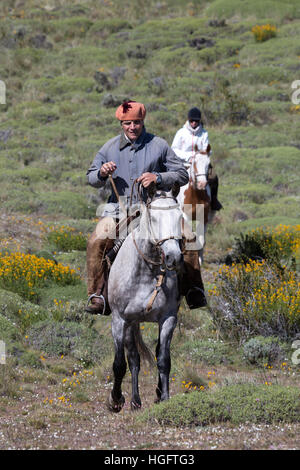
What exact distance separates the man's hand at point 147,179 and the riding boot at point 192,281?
3.99 ft

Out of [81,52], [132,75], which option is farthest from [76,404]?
[81,52]

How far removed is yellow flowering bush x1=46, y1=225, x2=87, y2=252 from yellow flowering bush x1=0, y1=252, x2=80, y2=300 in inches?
82.4

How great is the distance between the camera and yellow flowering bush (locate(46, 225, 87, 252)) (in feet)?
48.8

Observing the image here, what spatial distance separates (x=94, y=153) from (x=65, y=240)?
8.39m

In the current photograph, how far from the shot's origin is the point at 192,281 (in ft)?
24.8

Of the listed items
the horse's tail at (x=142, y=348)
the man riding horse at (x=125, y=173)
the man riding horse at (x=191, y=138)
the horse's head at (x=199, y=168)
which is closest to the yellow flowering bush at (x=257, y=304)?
the horse's tail at (x=142, y=348)

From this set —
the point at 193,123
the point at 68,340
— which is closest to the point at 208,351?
the point at 68,340

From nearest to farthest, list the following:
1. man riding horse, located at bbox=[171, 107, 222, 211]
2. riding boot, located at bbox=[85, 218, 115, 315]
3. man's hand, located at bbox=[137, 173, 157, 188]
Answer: man's hand, located at bbox=[137, 173, 157, 188] → riding boot, located at bbox=[85, 218, 115, 315] → man riding horse, located at bbox=[171, 107, 222, 211]

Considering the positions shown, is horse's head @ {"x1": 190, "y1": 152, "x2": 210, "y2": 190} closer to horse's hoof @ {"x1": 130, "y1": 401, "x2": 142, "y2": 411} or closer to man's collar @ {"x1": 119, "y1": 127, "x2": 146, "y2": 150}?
man's collar @ {"x1": 119, "y1": 127, "x2": 146, "y2": 150}

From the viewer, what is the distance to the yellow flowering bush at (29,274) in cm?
1178

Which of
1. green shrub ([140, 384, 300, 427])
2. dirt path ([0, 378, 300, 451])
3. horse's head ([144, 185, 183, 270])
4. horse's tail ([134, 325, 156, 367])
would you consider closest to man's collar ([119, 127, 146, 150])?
horse's head ([144, 185, 183, 270])

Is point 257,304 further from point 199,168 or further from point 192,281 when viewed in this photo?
point 199,168

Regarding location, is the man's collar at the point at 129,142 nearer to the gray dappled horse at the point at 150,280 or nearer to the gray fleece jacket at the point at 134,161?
the gray fleece jacket at the point at 134,161
